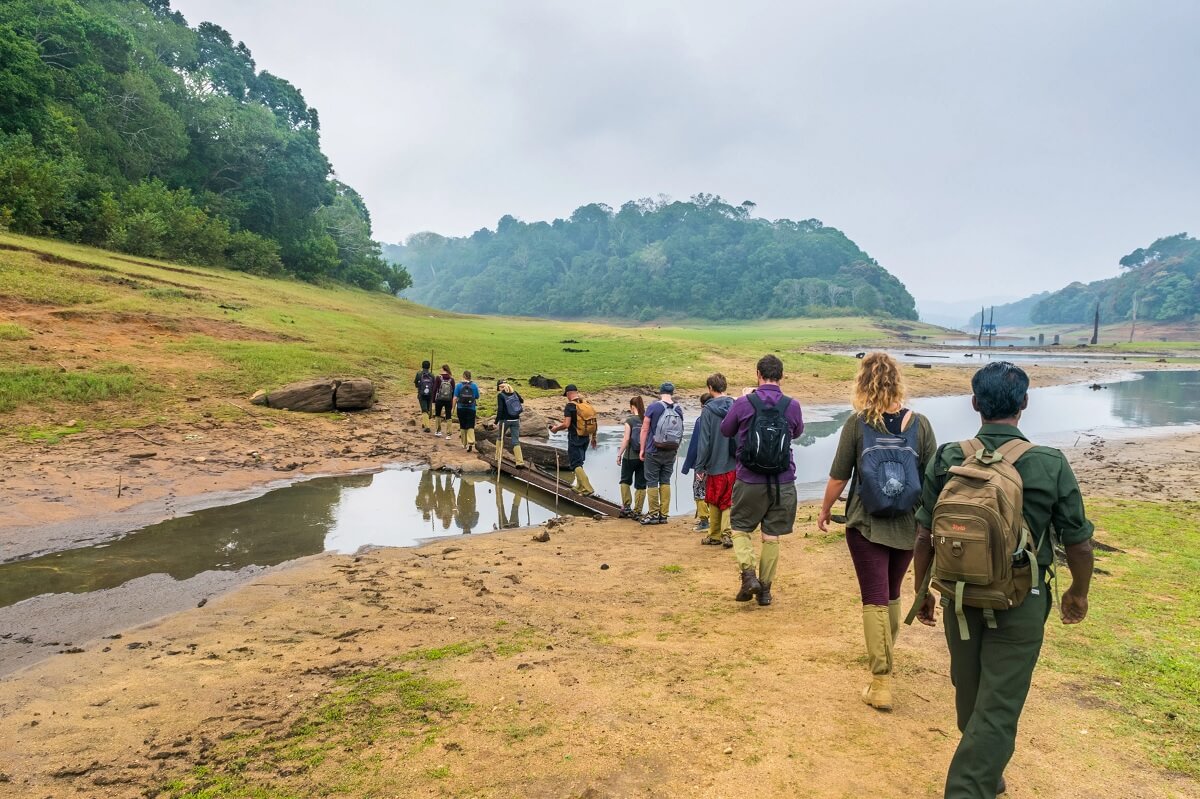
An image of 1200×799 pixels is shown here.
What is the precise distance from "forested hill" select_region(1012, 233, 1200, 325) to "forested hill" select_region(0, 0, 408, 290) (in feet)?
400

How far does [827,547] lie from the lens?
8383 mm

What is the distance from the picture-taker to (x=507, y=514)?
37.1 ft

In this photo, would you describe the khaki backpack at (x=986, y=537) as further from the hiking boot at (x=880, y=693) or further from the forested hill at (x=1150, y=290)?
the forested hill at (x=1150, y=290)

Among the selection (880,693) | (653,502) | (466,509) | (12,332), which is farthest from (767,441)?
(12,332)

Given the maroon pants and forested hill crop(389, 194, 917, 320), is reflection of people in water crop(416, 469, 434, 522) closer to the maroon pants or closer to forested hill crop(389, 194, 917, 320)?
the maroon pants

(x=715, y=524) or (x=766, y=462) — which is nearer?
(x=766, y=462)

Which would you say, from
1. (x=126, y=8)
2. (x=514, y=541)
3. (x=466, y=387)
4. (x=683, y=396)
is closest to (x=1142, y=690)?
(x=514, y=541)

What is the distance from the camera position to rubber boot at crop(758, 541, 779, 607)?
242 inches

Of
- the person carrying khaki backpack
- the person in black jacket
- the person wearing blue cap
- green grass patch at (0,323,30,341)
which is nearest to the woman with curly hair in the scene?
the person wearing blue cap

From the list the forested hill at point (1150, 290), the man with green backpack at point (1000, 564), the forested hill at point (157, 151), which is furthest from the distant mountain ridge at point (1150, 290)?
the man with green backpack at point (1000, 564)

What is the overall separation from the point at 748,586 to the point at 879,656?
2.10 m

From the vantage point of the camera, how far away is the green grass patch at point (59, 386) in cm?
1395

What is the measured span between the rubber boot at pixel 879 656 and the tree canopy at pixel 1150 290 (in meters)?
137

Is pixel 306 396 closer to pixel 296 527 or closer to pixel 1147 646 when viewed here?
pixel 296 527
